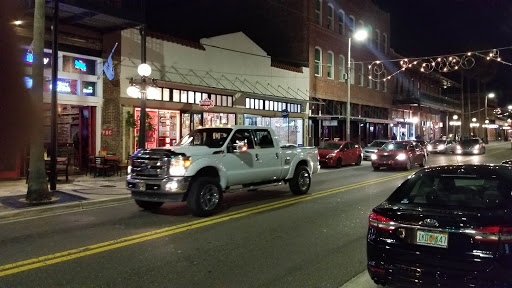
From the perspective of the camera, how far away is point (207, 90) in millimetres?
21328

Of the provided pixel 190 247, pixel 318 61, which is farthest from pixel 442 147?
pixel 190 247

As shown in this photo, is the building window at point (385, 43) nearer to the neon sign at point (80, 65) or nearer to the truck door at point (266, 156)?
the neon sign at point (80, 65)

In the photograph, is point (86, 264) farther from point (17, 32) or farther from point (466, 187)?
point (17, 32)

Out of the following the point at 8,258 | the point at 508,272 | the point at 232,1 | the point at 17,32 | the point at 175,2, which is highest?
the point at 232,1

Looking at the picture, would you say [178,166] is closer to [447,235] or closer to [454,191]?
[454,191]

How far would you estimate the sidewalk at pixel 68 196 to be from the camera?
1001cm

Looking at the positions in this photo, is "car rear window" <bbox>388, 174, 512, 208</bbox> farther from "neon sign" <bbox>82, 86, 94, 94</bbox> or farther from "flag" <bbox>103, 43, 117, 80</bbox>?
"neon sign" <bbox>82, 86, 94, 94</bbox>

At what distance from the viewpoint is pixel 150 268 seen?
19.0 ft

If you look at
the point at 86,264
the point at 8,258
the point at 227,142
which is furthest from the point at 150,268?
the point at 227,142

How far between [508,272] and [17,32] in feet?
50.1

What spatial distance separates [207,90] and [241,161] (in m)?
11.3

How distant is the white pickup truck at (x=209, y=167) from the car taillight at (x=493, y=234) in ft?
20.3

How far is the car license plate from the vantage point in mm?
4230

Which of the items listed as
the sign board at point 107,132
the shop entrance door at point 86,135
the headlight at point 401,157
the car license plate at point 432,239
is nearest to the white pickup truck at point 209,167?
the car license plate at point 432,239
